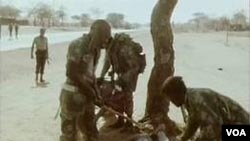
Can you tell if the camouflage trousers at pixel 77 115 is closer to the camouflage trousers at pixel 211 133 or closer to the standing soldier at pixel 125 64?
the standing soldier at pixel 125 64

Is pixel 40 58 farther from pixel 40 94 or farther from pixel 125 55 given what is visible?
pixel 125 55

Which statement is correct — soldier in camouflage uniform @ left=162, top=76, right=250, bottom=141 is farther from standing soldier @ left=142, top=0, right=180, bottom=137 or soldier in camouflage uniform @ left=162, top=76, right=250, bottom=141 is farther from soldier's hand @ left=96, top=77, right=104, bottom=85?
standing soldier @ left=142, top=0, right=180, bottom=137

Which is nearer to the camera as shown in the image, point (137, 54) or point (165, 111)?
point (137, 54)

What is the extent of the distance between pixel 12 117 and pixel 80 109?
14.7 ft

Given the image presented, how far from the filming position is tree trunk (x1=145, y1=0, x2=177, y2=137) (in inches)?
346

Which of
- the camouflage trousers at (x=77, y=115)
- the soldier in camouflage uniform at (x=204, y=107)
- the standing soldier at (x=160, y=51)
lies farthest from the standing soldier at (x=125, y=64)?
the soldier in camouflage uniform at (x=204, y=107)

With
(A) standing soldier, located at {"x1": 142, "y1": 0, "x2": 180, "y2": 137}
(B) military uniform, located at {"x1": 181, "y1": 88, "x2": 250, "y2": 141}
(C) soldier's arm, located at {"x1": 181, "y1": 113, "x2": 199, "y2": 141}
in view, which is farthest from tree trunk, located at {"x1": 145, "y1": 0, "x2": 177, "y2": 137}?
(B) military uniform, located at {"x1": 181, "y1": 88, "x2": 250, "y2": 141}

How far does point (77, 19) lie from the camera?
107 metres

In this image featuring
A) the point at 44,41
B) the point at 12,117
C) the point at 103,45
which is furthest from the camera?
the point at 44,41

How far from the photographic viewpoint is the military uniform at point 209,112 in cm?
458

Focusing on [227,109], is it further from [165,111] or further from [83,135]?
[165,111]

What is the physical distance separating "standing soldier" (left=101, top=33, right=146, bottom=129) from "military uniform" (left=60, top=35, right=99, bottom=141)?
121cm

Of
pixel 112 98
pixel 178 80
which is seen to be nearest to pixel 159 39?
pixel 112 98

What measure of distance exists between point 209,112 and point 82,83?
1.87 metres
